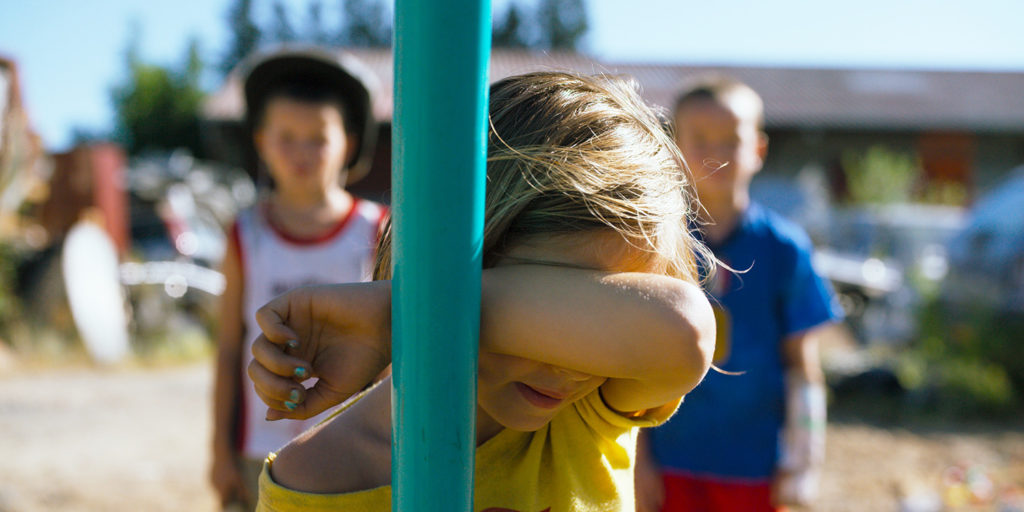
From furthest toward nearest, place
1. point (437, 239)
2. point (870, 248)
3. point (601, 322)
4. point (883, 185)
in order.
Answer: point (883, 185) → point (870, 248) → point (601, 322) → point (437, 239)

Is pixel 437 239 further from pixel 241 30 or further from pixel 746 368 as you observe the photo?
pixel 241 30

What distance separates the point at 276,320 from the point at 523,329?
0.61 feet

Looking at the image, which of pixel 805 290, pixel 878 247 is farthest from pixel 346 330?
pixel 878 247

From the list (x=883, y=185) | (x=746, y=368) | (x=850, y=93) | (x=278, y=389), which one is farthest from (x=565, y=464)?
(x=850, y=93)

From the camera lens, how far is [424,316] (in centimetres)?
58

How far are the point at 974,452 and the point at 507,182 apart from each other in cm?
472

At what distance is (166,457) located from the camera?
4.79 meters

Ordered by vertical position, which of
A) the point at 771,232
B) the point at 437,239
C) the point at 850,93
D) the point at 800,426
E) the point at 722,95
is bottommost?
the point at 800,426

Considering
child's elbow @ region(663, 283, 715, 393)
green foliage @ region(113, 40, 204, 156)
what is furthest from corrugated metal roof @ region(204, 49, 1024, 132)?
child's elbow @ region(663, 283, 715, 393)

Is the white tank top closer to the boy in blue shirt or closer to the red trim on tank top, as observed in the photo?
the red trim on tank top

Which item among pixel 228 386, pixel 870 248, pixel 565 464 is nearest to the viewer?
pixel 565 464

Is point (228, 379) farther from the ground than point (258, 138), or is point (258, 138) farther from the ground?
point (258, 138)

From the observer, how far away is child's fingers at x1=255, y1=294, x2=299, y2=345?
25.0 inches

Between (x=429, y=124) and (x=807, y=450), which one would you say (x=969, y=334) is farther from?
(x=429, y=124)
